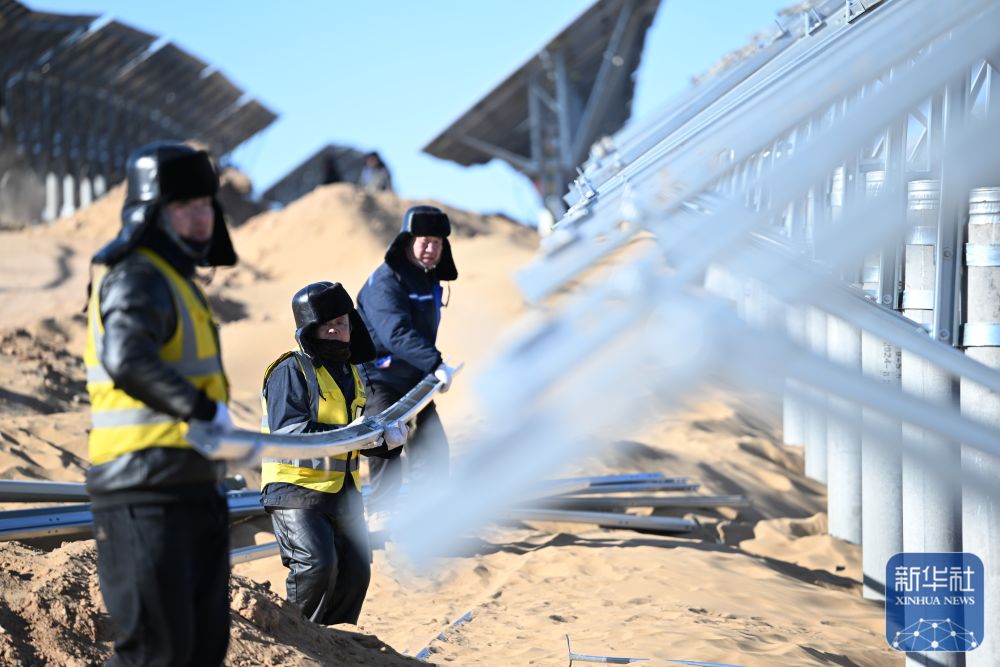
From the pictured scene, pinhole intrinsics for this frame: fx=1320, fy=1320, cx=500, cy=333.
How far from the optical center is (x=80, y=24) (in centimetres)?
3497

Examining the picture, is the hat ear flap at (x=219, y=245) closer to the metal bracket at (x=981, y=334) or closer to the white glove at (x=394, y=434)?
the white glove at (x=394, y=434)

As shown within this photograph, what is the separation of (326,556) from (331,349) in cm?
86

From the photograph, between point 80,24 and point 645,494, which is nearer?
point 645,494

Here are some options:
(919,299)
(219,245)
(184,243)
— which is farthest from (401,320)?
(184,243)

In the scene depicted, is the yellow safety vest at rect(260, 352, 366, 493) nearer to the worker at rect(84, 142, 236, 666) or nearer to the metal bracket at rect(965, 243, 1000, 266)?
the worker at rect(84, 142, 236, 666)

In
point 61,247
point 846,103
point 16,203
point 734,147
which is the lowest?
point 734,147

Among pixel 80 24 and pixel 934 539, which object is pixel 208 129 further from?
pixel 934 539

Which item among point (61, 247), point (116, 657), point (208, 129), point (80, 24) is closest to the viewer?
→ point (116, 657)

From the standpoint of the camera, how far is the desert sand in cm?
505

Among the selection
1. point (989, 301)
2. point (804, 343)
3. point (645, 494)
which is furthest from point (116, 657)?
point (645, 494)

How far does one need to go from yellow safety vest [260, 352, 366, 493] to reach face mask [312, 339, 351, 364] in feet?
0.17

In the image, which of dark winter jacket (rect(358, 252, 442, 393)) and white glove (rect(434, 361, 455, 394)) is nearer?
white glove (rect(434, 361, 455, 394))

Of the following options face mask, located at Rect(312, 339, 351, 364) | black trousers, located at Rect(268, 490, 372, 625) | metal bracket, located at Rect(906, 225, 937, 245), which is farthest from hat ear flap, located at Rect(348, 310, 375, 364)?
metal bracket, located at Rect(906, 225, 937, 245)

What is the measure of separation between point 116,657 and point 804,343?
2279 millimetres
